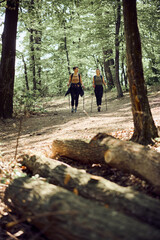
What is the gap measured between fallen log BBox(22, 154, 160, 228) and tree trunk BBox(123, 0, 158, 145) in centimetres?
224

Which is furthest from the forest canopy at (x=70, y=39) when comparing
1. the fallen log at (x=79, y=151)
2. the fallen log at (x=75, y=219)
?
the fallen log at (x=75, y=219)

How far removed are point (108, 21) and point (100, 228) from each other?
1682 cm

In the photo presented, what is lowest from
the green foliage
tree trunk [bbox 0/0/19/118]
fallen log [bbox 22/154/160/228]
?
fallen log [bbox 22/154/160/228]

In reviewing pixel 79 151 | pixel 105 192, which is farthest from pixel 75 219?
pixel 79 151

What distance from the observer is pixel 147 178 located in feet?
11.4

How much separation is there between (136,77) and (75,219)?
147 inches

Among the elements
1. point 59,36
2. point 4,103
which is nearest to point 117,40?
point 59,36

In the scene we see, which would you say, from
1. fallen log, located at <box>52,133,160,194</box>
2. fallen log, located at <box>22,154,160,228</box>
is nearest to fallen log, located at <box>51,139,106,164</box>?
fallen log, located at <box>52,133,160,194</box>

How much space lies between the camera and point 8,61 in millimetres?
11008

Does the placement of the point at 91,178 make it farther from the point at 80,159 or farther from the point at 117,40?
the point at 117,40

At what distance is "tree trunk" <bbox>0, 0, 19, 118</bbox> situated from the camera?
1094 cm

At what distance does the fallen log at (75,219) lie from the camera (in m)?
1.97

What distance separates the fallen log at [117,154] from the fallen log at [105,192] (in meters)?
0.72

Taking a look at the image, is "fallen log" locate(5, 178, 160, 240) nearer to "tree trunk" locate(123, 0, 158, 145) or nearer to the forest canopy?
"tree trunk" locate(123, 0, 158, 145)
